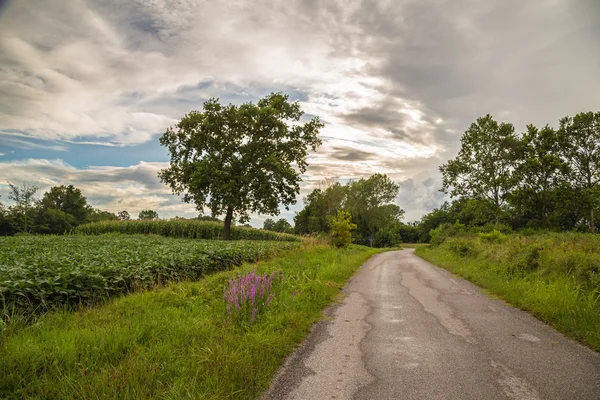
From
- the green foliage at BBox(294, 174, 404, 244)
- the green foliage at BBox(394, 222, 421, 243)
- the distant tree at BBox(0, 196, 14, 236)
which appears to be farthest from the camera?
the green foliage at BBox(394, 222, 421, 243)

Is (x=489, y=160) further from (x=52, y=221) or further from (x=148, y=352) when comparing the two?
(x=52, y=221)

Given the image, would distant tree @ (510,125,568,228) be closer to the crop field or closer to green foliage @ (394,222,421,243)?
the crop field

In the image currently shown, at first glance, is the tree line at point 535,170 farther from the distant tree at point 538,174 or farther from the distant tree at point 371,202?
the distant tree at point 371,202

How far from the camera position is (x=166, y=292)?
7246 mm

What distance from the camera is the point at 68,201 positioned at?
75.6 metres

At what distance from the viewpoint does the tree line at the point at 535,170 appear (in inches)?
1298

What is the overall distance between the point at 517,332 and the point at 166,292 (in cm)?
684

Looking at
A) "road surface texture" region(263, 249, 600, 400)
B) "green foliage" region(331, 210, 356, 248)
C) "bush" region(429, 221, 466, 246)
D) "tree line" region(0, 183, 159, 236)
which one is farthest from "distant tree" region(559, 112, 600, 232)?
"tree line" region(0, 183, 159, 236)

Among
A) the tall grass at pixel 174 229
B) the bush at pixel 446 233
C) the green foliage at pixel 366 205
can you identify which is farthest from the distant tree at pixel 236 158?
the green foliage at pixel 366 205

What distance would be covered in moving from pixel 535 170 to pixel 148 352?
1550 inches

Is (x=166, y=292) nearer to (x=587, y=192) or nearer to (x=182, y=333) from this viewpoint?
(x=182, y=333)

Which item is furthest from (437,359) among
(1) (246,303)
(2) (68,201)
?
(2) (68,201)

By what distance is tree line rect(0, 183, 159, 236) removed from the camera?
2378 inches

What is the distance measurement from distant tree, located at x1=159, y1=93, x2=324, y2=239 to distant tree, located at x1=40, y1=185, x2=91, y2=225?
2287 inches
